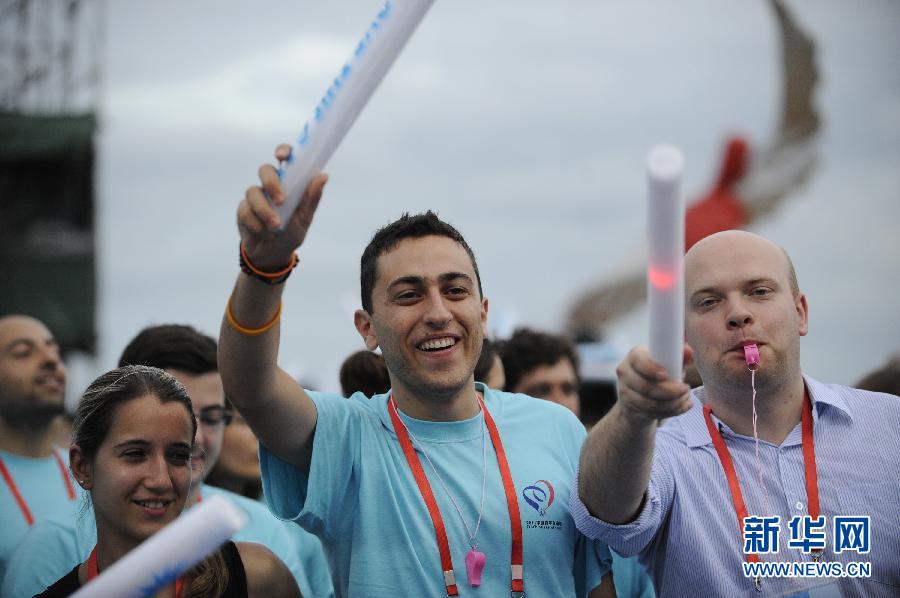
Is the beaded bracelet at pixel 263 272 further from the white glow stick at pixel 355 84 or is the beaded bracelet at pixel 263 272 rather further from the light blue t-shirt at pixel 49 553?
the light blue t-shirt at pixel 49 553

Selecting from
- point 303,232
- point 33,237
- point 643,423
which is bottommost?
point 643,423

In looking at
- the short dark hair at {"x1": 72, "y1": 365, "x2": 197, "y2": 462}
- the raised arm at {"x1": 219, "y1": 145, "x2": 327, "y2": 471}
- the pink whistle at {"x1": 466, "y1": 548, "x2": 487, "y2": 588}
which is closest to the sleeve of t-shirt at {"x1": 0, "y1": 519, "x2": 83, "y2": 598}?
the short dark hair at {"x1": 72, "y1": 365, "x2": 197, "y2": 462}

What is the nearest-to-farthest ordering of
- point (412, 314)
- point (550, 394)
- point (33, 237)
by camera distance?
point (412, 314)
point (550, 394)
point (33, 237)

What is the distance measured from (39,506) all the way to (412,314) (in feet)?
8.34

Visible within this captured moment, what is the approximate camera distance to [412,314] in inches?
129

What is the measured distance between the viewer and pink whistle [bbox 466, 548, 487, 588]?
3074 mm

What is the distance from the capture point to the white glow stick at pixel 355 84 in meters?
2.32

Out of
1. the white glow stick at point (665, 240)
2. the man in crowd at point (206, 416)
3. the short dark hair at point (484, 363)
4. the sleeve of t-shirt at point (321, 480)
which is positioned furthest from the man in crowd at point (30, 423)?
the white glow stick at point (665, 240)

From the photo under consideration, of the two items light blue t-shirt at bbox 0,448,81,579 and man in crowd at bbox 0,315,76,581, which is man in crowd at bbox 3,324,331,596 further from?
man in crowd at bbox 0,315,76,581

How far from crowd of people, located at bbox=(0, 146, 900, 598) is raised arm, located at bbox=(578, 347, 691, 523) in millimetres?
11

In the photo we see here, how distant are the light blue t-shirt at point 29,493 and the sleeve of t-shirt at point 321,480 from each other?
5.65 feet

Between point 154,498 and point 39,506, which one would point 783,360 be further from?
point 39,506

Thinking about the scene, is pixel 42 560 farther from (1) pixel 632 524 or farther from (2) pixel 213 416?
(1) pixel 632 524

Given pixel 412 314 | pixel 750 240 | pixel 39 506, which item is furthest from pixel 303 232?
pixel 39 506
